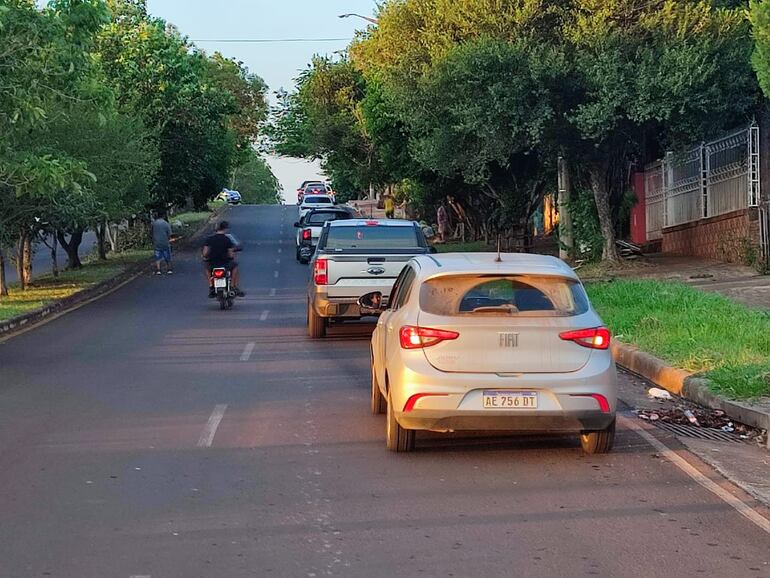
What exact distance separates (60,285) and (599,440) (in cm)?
A: 2179

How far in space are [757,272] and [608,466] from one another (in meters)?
14.9

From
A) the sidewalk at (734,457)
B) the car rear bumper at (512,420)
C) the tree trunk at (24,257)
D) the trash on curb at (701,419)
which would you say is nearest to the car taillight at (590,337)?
the car rear bumper at (512,420)

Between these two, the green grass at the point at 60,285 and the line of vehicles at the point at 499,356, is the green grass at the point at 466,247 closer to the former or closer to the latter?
the green grass at the point at 60,285

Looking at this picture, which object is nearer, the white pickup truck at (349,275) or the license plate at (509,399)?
the license plate at (509,399)

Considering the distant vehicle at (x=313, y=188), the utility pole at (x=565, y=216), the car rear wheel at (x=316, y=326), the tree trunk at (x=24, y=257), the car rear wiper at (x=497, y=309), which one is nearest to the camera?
the car rear wiper at (x=497, y=309)

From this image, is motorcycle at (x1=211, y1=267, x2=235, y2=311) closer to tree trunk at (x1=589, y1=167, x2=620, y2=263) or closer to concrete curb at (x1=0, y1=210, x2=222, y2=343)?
concrete curb at (x1=0, y1=210, x2=222, y2=343)

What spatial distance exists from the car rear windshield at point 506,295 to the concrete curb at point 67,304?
11230 mm

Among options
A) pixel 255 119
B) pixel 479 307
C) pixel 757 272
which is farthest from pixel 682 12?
pixel 255 119

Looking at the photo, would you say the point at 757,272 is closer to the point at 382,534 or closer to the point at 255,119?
the point at 382,534

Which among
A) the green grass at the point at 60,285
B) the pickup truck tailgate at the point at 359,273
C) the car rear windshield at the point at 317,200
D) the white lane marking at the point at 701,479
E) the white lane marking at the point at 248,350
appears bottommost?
the white lane marking at the point at 248,350

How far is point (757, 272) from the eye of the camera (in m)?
22.3

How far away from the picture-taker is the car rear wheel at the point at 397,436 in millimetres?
8953

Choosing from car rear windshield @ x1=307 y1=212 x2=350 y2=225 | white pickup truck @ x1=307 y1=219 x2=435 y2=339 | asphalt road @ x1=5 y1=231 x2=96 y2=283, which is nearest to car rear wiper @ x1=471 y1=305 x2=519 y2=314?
white pickup truck @ x1=307 y1=219 x2=435 y2=339

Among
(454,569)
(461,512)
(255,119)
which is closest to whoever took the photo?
(454,569)
